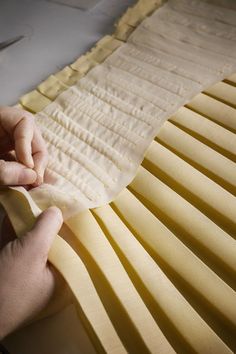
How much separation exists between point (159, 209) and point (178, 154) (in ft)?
0.45

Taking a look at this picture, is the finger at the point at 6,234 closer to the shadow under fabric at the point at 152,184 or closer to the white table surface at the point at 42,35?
the shadow under fabric at the point at 152,184

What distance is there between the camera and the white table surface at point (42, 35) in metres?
0.99

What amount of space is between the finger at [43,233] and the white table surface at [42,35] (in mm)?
472

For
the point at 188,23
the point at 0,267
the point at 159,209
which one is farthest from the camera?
the point at 188,23

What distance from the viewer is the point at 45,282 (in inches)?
21.1

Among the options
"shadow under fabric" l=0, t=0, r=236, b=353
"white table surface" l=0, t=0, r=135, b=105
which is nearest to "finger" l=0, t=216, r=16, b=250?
"shadow under fabric" l=0, t=0, r=236, b=353

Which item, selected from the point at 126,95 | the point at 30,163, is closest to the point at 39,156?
the point at 30,163

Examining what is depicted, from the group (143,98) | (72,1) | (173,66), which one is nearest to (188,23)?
(173,66)

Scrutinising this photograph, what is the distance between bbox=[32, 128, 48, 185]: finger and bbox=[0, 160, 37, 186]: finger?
3 centimetres

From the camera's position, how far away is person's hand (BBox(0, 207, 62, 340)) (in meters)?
0.52

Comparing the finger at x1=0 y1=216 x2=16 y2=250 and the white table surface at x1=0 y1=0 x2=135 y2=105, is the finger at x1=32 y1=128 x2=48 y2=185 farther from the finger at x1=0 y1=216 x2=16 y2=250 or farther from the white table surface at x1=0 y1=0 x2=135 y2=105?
the white table surface at x1=0 y1=0 x2=135 y2=105

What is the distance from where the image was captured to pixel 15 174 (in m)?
0.62

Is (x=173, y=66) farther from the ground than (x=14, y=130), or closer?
farther from the ground

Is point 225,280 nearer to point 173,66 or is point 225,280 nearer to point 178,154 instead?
point 178,154
